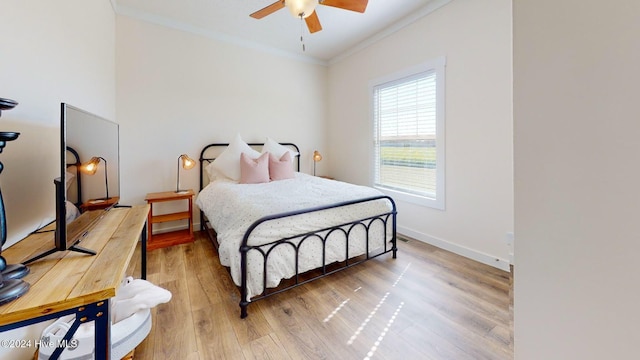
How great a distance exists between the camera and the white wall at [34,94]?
1.11 m

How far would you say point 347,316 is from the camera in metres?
1.75

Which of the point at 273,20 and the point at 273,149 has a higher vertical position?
the point at 273,20

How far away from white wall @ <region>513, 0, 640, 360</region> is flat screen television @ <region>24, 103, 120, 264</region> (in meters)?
1.47

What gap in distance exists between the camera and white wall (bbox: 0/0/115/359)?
43.6 inches

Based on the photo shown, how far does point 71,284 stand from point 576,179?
141cm

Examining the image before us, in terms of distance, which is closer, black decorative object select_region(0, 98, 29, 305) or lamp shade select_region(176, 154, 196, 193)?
black decorative object select_region(0, 98, 29, 305)

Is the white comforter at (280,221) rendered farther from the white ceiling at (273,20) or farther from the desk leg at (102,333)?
the white ceiling at (273,20)

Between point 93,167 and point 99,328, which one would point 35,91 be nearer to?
point 93,167

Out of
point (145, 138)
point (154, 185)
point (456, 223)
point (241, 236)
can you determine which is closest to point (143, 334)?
point (241, 236)

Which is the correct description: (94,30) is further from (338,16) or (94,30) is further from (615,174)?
(615,174)

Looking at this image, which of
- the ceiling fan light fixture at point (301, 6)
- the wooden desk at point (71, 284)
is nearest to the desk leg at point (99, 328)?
the wooden desk at point (71, 284)

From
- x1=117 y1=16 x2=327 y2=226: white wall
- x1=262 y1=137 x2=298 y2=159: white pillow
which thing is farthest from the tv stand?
x1=262 y1=137 x2=298 y2=159: white pillow

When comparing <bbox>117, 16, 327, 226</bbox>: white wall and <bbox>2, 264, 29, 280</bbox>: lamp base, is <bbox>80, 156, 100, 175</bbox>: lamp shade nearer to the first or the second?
<bbox>2, 264, 29, 280</bbox>: lamp base

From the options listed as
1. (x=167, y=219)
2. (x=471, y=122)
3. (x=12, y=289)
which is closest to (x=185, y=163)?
(x=167, y=219)
